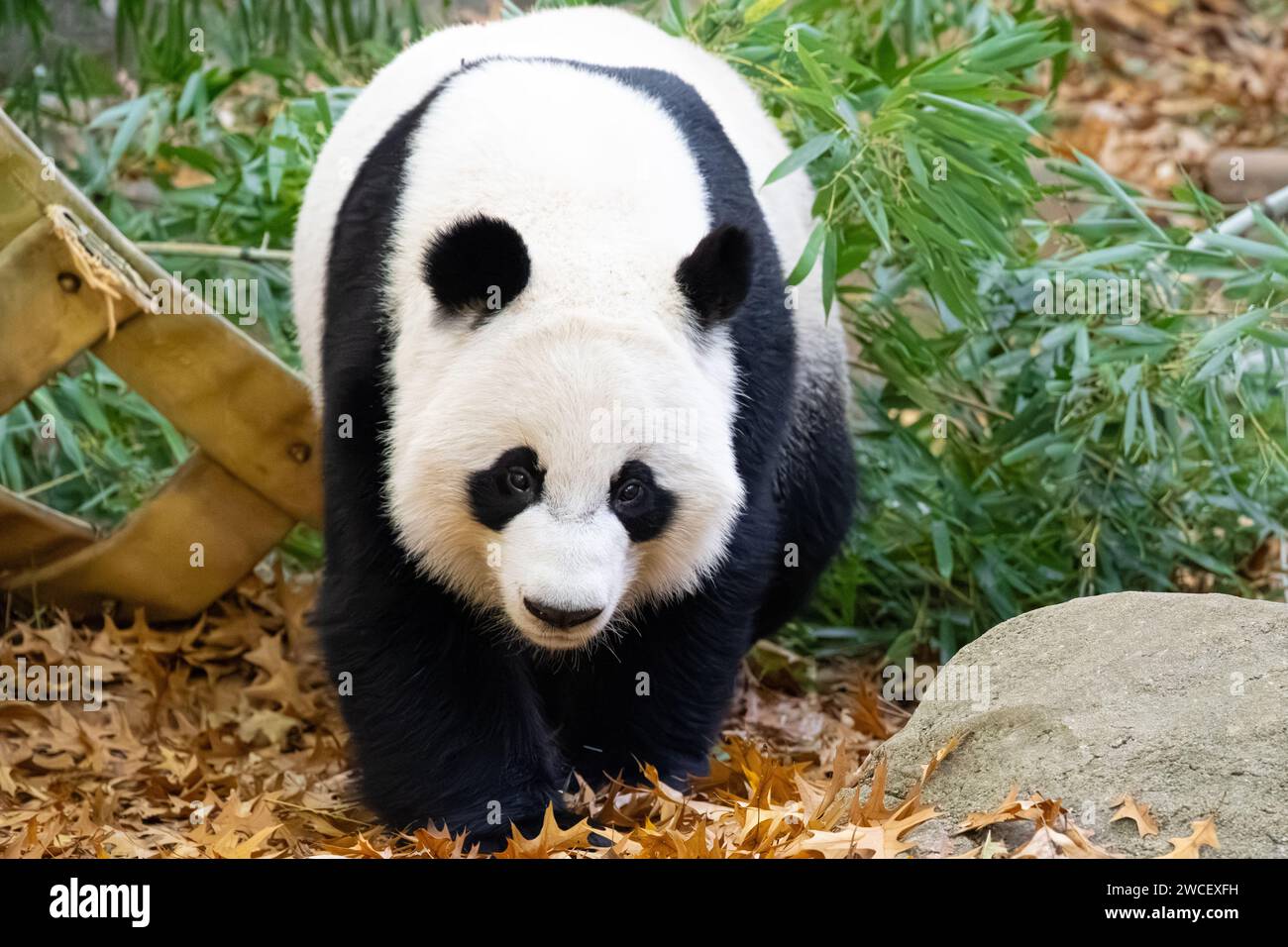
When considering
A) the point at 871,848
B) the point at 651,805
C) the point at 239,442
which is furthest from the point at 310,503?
the point at 871,848

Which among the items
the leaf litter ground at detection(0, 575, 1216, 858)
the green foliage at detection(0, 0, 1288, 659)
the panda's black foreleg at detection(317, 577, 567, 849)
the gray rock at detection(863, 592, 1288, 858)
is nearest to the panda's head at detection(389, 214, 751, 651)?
the panda's black foreleg at detection(317, 577, 567, 849)

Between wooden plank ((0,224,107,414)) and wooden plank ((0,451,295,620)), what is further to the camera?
wooden plank ((0,451,295,620))

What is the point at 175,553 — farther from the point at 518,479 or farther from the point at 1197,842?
the point at 1197,842

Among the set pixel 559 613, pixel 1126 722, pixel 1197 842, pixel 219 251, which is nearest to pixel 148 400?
pixel 219 251

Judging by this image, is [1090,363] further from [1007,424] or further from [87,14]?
[87,14]

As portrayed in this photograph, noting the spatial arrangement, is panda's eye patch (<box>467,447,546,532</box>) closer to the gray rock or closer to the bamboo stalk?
the gray rock

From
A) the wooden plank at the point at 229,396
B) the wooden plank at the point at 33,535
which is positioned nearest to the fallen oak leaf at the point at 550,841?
the wooden plank at the point at 229,396

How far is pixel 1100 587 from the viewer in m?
4.87

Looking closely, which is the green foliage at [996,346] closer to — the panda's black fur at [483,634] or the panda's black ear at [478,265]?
the panda's black fur at [483,634]

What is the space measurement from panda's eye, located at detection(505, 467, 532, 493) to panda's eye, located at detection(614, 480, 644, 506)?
191 millimetres

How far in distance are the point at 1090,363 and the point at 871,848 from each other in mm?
2374

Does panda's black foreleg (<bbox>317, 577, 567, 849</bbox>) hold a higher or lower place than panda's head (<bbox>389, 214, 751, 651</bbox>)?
lower

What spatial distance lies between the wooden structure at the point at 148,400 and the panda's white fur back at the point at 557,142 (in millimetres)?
407

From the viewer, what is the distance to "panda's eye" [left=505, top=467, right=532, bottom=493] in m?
3.07
